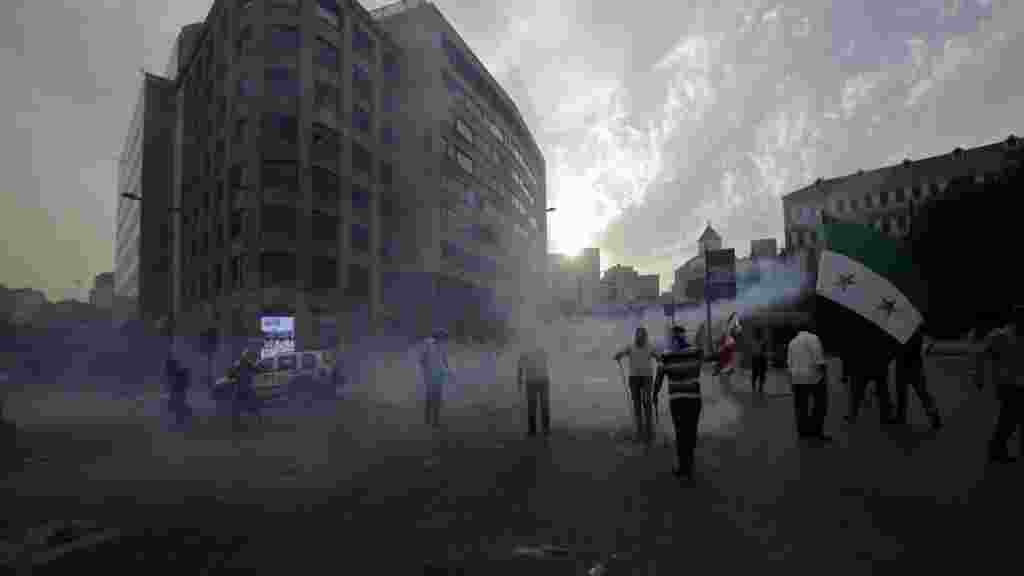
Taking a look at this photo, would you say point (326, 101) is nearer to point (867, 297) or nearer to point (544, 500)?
point (867, 297)

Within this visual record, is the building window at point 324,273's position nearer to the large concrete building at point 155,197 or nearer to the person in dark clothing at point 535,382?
the person in dark clothing at point 535,382

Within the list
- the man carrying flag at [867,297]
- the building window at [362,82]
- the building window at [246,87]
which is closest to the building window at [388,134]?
the building window at [362,82]

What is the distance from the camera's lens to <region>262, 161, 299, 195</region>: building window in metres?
30.8

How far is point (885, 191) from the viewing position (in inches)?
2382

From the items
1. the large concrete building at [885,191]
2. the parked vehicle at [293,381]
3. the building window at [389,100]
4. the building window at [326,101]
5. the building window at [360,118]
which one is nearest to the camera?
the parked vehicle at [293,381]

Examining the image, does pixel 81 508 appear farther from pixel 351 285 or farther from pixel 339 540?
pixel 351 285

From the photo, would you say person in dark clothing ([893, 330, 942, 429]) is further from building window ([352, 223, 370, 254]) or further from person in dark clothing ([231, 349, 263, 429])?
building window ([352, 223, 370, 254])

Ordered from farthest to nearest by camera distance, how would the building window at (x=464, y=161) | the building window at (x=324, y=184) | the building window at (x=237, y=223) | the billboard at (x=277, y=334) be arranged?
the building window at (x=464, y=161) → the building window at (x=324, y=184) → the building window at (x=237, y=223) → the billboard at (x=277, y=334)

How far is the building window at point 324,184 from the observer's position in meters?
32.2

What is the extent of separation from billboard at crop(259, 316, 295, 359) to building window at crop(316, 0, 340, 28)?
18.7 meters

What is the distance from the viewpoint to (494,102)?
58531mm

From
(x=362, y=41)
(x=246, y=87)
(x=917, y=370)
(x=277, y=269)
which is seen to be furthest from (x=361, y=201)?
(x=917, y=370)

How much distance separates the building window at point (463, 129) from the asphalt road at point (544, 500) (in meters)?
41.1

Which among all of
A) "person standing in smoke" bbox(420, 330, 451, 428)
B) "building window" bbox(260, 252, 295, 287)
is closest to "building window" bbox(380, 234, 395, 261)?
"building window" bbox(260, 252, 295, 287)
